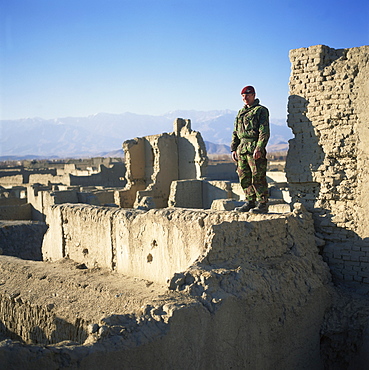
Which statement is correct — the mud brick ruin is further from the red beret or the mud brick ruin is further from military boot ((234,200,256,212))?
the red beret

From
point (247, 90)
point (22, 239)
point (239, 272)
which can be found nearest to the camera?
point (239, 272)

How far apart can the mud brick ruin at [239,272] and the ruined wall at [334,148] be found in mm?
15

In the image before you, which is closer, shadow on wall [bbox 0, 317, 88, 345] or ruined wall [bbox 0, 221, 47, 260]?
shadow on wall [bbox 0, 317, 88, 345]

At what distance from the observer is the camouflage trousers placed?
5.93 m

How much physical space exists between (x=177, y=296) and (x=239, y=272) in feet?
2.73

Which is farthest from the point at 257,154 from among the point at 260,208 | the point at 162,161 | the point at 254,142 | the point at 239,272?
the point at 162,161

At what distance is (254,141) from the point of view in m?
5.96

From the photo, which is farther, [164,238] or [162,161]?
[162,161]

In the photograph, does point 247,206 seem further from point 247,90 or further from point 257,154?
point 247,90

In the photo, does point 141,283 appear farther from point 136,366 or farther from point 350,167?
point 350,167

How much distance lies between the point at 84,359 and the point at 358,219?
406 cm

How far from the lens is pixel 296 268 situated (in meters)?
5.38

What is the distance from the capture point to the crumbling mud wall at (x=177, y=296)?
3621 mm

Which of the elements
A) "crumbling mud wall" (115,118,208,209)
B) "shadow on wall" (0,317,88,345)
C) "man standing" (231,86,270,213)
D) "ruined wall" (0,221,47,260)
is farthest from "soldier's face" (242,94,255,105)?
"crumbling mud wall" (115,118,208,209)
